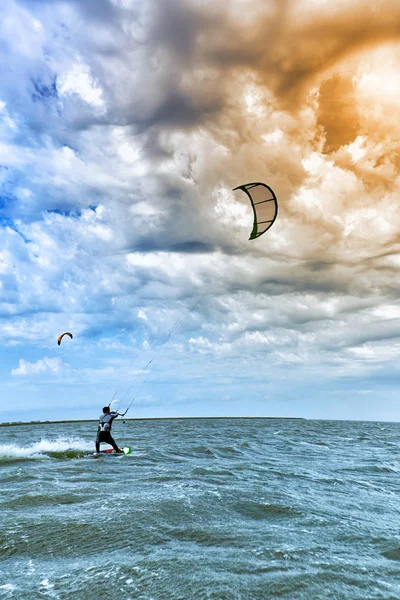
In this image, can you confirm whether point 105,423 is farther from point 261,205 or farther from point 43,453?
point 261,205

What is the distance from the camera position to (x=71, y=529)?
26.5ft

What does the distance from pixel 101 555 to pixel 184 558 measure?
4.36 ft

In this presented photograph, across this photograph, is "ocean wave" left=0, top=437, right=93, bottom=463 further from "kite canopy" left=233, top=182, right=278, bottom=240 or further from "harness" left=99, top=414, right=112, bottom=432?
"kite canopy" left=233, top=182, right=278, bottom=240

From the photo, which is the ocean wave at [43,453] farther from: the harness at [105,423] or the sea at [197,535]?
the sea at [197,535]

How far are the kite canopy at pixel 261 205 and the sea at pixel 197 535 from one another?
8312 millimetres

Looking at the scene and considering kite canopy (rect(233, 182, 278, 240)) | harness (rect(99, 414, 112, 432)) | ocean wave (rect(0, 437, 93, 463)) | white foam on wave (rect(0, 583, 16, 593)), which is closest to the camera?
Result: white foam on wave (rect(0, 583, 16, 593))

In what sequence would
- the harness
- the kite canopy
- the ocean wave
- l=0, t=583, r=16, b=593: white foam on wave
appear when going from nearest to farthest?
l=0, t=583, r=16, b=593: white foam on wave, the kite canopy, the ocean wave, the harness

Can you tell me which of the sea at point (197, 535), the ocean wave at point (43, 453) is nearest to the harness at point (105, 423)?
the ocean wave at point (43, 453)

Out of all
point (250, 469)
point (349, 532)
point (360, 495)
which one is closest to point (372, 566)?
point (349, 532)

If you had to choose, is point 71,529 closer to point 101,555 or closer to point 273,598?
point 101,555

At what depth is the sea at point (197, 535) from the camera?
18.4 feet

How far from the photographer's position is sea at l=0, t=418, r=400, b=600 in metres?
5.61

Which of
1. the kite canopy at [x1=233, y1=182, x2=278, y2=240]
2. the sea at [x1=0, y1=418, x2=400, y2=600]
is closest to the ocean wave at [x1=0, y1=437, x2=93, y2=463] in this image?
the sea at [x1=0, y1=418, x2=400, y2=600]

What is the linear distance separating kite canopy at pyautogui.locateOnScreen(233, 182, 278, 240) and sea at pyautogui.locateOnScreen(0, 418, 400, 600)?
8.31 meters
